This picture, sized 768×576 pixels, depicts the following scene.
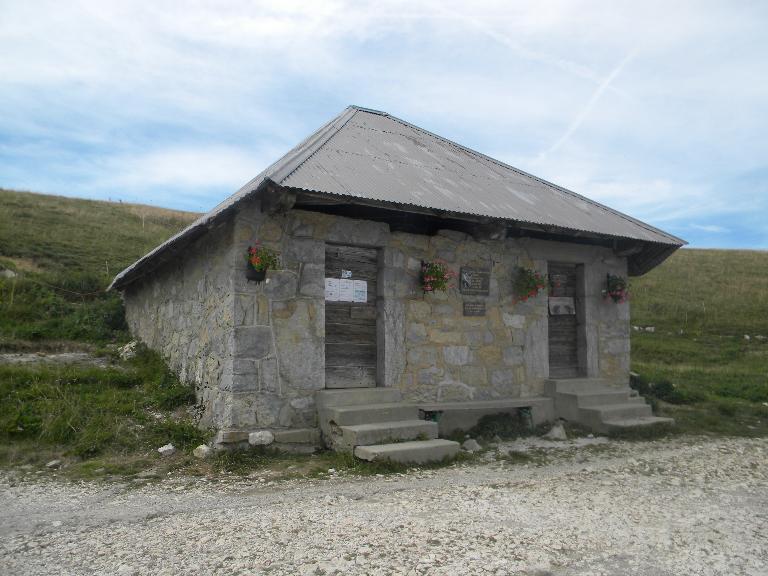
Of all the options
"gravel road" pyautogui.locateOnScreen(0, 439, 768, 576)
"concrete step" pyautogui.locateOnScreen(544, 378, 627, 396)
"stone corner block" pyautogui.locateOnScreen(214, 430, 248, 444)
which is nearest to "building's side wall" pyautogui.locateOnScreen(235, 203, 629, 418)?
"concrete step" pyautogui.locateOnScreen(544, 378, 627, 396)

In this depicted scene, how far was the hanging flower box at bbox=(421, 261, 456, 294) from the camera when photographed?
7.03m

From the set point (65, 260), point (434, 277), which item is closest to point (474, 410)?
point (434, 277)

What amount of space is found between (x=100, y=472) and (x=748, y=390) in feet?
38.5

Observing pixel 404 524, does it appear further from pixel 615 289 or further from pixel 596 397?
pixel 615 289

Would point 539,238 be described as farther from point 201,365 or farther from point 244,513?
point 244,513

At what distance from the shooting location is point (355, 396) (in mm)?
6547

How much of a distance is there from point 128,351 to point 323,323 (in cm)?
511

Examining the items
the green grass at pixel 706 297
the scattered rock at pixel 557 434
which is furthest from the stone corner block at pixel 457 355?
the green grass at pixel 706 297

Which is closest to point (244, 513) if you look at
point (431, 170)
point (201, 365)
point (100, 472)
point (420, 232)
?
point (100, 472)

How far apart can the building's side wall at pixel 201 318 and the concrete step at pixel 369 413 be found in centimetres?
109

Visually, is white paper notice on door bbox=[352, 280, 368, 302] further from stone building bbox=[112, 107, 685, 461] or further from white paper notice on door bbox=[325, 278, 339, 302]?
white paper notice on door bbox=[325, 278, 339, 302]

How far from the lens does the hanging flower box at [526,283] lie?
7.82 meters

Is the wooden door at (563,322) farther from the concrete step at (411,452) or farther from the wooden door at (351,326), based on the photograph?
the concrete step at (411,452)

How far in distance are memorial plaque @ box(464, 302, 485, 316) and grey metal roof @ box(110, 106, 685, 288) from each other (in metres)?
1.23
